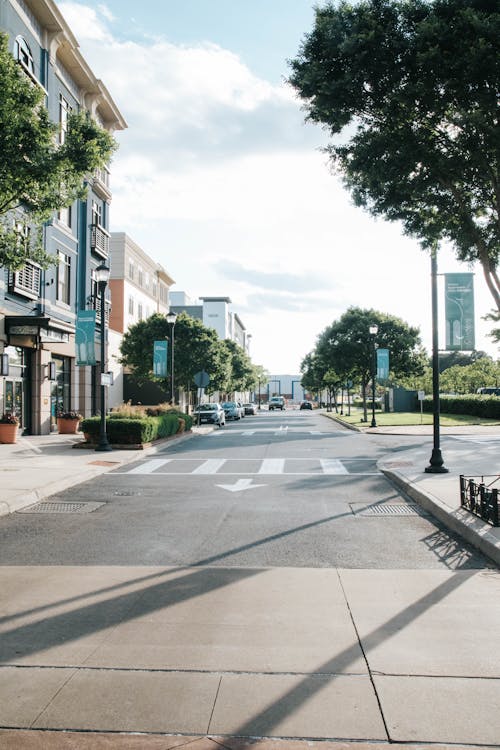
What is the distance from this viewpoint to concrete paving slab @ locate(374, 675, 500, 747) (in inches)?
134

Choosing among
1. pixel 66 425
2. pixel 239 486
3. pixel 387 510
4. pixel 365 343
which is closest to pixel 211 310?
pixel 365 343

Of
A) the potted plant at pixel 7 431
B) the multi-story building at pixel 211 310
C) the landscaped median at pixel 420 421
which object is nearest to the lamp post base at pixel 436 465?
the potted plant at pixel 7 431

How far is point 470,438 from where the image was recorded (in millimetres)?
27359

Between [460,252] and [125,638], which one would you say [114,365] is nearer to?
[460,252]

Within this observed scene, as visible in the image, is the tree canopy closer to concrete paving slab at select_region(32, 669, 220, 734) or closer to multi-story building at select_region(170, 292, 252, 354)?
concrete paving slab at select_region(32, 669, 220, 734)

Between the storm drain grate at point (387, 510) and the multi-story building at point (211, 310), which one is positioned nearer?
the storm drain grate at point (387, 510)

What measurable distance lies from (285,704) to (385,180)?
881cm

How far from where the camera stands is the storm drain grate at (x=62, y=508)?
10484 mm

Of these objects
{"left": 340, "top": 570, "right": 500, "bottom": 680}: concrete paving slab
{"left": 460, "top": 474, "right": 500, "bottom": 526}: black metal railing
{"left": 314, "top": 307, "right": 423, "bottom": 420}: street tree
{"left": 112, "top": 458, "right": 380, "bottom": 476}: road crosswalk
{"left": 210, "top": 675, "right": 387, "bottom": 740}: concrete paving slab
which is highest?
{"left": 314, "top": 307, "right": 423, "bottom": 420}: street tree

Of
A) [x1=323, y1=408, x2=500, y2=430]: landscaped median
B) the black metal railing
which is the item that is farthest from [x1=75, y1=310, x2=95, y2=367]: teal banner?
[x1=323, y1=408, x2=500, y2=430]: landscaped median

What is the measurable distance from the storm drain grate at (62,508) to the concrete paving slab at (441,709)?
7472mm

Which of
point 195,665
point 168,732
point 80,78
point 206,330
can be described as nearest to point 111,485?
point 195,665

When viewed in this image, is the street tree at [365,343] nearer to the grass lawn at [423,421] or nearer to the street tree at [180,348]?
the grass lawn at [423,421]

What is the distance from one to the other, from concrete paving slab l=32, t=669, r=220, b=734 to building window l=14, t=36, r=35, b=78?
2459 cm
